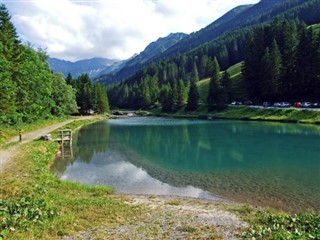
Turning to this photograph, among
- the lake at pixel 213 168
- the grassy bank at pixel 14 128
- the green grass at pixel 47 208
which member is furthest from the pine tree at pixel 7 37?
the green grass at pixel 47 208

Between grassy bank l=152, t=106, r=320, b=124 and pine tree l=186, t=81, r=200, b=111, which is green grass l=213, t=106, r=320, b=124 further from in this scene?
pine tree l=186, t=81, r=200, b=111

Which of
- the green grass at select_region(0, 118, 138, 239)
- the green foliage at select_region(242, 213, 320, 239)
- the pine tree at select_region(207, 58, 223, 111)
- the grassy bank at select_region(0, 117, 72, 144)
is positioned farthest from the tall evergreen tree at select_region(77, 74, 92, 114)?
the green foliage at select_region(242, 213, 320, 239)

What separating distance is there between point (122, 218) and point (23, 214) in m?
4.67

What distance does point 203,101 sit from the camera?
142 metres

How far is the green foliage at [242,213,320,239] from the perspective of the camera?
12.4 m

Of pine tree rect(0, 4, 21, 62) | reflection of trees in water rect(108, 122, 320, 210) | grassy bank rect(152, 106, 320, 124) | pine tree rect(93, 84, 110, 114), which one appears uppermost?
pine tree rect(0, 4, 21, 62)

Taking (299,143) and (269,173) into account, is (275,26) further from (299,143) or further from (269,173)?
(269,173)

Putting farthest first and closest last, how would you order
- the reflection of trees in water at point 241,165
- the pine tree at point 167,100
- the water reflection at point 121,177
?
the pine tree at point 167,100, the water reflection at point 121,177, the reflection of trees in water at point 241,165

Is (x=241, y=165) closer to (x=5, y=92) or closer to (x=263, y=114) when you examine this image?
(x=5, y=92)

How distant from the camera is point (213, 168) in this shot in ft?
113

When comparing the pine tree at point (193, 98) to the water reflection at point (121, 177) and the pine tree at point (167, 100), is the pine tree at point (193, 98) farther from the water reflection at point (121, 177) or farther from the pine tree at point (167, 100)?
the water reflection at point (121, 177)

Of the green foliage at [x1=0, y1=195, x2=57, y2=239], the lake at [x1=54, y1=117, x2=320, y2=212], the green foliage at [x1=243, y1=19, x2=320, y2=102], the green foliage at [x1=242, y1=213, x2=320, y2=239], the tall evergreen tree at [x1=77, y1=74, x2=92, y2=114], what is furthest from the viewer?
the tall evergreen tree at [x1=77, y1=74, x2=92, y2=114]

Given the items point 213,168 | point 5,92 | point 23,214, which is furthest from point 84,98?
point 23,214

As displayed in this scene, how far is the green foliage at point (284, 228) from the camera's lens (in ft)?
40.7
